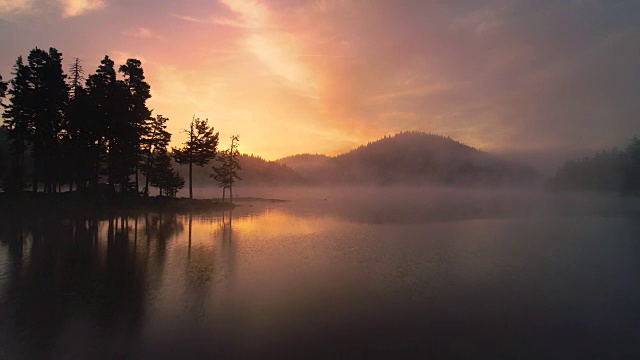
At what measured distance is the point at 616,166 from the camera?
14538 cm

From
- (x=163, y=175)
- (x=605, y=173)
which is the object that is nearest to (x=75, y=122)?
(x=163, y=175)

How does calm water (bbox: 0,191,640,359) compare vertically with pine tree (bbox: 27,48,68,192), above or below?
below

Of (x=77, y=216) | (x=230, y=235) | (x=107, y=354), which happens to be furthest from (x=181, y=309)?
(x=77, y=216)

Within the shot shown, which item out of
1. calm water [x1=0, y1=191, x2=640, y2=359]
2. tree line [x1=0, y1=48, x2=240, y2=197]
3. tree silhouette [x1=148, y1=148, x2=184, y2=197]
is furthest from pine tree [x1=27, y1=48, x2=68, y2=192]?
calm water [x1=0, y1=191, x2=640, y2=359]

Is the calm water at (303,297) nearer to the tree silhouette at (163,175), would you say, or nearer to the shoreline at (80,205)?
the shoreline at (80,205)

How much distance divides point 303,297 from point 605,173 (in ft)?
617

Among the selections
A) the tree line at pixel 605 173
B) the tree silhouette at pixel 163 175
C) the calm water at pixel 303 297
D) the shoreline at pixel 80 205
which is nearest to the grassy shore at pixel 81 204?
the shoreline at pixel 80 205

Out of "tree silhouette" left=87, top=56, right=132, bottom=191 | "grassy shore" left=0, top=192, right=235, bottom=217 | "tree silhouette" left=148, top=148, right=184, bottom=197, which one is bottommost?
"grassy shore" left=0, top=192, right=235, bottom=217

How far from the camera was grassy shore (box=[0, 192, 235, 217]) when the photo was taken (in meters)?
45.3

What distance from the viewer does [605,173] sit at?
156 m

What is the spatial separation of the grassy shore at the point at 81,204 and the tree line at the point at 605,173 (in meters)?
150

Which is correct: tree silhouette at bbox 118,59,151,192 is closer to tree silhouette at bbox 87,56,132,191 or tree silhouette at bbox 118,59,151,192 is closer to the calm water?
tree silhouette at bbox 87,56,132,191

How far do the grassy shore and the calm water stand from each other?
851 centimetres

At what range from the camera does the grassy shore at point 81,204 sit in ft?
149
